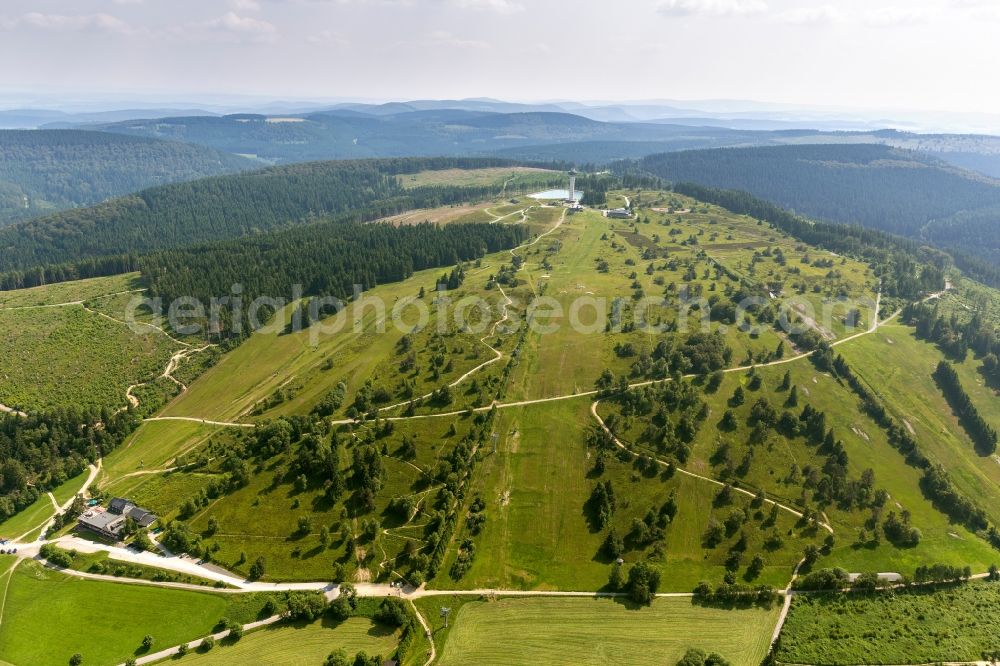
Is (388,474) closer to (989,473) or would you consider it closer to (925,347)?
(989,473)

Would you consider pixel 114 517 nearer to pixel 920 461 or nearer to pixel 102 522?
pixel 102 522

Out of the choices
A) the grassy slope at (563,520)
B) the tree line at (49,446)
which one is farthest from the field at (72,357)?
the grassy slope at (563,520)

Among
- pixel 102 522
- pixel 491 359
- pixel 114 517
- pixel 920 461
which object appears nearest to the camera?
pixel 102 522

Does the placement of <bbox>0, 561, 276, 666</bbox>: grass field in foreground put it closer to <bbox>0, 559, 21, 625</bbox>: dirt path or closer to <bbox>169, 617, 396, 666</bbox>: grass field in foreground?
<bbox>0, 559, 21, 625</bbox>: dirt path

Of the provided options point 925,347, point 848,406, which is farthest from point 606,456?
point 925,347

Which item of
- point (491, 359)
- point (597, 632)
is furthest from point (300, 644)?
point (491, 359)

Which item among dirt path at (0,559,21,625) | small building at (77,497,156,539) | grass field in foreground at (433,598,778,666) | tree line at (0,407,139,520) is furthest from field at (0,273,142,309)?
grass field in foreground at (433,598,778,666)
